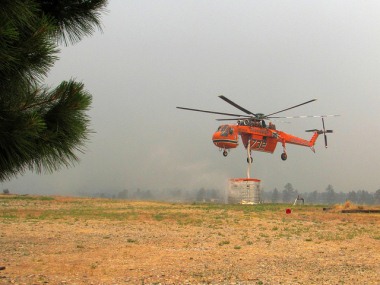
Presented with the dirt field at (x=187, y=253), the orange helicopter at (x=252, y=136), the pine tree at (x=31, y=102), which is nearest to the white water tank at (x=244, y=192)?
the orange helicopter at (x=252, y=136)

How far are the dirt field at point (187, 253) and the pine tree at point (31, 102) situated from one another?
5580 millimetres

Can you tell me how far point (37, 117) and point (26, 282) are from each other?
250 inches

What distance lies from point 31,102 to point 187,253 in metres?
10.1

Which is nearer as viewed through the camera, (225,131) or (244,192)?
(225,131)

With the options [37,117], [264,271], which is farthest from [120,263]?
[37,117]

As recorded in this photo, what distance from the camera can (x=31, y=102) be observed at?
470 centimetres

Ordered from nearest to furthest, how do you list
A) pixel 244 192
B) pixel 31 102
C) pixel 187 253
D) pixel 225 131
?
pixel 31 102 → pixel 187 253 → pixel 225 131 → pixel 244 192

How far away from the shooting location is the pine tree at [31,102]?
4418 millimetres

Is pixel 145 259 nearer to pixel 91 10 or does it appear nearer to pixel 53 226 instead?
pixel 91 10

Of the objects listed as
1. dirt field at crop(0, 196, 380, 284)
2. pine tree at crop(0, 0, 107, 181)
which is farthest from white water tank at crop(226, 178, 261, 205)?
pine tree at crop(0, 0, 107, 181)

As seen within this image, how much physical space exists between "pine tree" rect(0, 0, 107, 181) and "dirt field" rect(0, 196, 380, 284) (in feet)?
18.3

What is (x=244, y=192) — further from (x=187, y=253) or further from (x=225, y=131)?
(x=187, y=253)

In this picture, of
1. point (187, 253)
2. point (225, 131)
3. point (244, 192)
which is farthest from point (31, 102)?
point (244, 192)

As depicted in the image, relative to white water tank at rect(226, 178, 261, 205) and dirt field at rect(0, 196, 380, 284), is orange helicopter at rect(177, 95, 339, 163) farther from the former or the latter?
Answer: dirt field at rect(0, 196, 380, 284)
